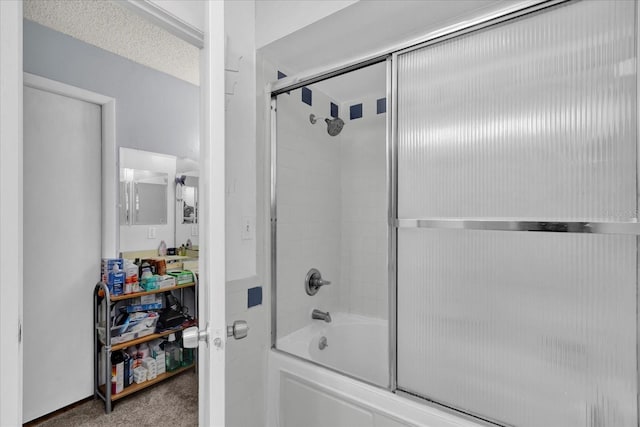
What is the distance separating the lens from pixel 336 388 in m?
1.31

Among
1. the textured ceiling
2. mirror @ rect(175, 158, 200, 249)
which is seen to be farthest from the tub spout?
the textured ceiling

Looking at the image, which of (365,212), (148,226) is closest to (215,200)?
(365,212)

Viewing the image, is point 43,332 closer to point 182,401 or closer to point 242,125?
point 182,401

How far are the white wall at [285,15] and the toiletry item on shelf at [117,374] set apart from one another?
7.19 ft

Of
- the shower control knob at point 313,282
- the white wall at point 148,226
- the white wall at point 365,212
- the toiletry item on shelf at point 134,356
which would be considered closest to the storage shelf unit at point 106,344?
the toiletry item on shelf at point 134,356

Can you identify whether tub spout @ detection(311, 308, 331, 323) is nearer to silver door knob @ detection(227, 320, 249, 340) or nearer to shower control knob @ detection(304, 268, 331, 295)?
shower control knob @ detection(304, 268, 331, 295)

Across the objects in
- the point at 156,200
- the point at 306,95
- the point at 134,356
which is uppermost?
the point at 306,95

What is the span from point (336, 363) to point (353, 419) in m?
0.71

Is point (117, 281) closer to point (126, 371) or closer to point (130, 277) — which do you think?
point (130, 277)

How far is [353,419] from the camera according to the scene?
4.13 ft

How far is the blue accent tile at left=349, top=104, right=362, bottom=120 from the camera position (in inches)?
89.7

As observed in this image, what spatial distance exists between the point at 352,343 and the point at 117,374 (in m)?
1.58

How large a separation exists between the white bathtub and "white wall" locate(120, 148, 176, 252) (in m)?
1.55
